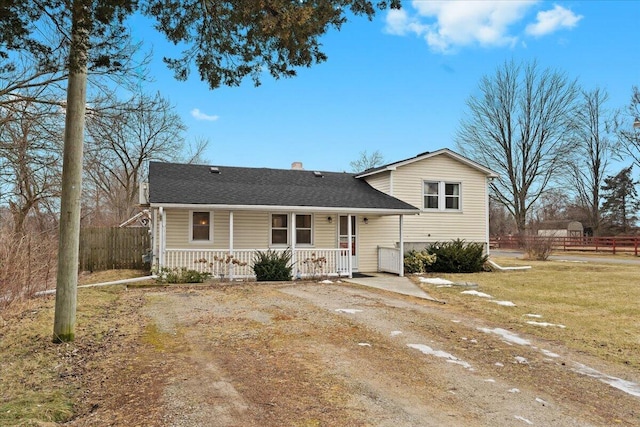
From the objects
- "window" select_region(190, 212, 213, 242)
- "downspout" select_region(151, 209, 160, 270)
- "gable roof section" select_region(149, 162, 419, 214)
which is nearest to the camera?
"gable roof section" select_region(149, 162, 419, 214)

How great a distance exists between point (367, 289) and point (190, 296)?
473 cm

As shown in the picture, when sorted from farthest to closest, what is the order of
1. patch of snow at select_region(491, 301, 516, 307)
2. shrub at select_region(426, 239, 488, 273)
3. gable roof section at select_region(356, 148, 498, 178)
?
gable roof section at select_region(356, 148, 498, 178) → shrub at select_region(426, 239, 488, 273) → patch of snow at select_region(491, 301, 516, 307)

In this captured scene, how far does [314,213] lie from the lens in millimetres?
15258

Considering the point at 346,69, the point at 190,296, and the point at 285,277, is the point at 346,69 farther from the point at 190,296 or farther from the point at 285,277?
the point at 190,296

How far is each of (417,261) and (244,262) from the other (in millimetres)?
6476

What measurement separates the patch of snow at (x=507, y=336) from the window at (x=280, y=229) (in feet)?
30.2

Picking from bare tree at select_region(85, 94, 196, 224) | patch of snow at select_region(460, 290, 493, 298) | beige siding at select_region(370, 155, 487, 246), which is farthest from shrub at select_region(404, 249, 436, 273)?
bare tree at select_region(85, 94, 196, 224)

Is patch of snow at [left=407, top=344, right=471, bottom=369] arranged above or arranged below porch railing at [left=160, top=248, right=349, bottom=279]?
below

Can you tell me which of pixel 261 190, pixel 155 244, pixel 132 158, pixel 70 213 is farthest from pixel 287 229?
pixel 132 158

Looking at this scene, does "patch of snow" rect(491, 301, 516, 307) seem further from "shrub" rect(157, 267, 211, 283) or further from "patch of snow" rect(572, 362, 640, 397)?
"shrub" rect(157, 267, 211, 283)

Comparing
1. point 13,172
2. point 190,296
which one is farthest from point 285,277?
point 13,172

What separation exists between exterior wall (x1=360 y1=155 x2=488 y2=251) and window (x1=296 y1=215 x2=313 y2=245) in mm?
2818

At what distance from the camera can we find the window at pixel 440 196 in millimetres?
17531

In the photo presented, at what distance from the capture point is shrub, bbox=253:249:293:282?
13234 mm
